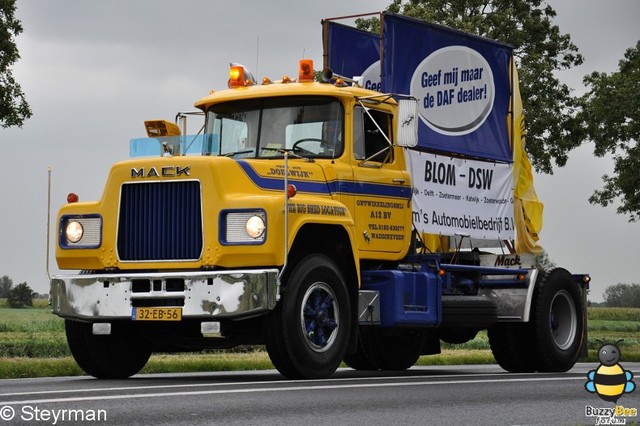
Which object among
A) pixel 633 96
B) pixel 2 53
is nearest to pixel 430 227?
pixel 2 53

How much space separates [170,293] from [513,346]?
20.5ft

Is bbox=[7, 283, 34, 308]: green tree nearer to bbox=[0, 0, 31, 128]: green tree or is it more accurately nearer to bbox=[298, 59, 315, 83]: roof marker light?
bbox=[0, 0, 31, 128]: green tree

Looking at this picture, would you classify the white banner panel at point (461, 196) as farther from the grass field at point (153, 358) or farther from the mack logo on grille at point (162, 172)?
the grass field at point (153, 358)

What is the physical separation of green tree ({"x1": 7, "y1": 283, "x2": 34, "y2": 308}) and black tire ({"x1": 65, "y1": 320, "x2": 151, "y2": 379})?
62.7 meters

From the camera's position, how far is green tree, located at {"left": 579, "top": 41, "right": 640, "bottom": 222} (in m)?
44.4

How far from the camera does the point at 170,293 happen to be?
13.4m

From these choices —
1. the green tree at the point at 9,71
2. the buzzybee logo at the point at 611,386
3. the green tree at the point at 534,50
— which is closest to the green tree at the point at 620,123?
the green tree at the point at 534,50

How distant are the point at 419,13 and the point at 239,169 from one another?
→ 29.2m

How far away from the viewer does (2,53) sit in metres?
32.2

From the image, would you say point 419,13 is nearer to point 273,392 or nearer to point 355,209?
point 355,209

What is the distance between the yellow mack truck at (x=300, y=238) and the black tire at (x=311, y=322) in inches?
0.7

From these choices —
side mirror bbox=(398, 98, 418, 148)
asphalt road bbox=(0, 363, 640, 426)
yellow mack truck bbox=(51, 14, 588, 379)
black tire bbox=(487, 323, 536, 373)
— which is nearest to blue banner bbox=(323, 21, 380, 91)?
yellow mack truck bbox=(51, 14, 588, 379)

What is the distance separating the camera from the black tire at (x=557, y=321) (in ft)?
58.7

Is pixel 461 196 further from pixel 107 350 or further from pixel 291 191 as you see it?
pixel 107 350
